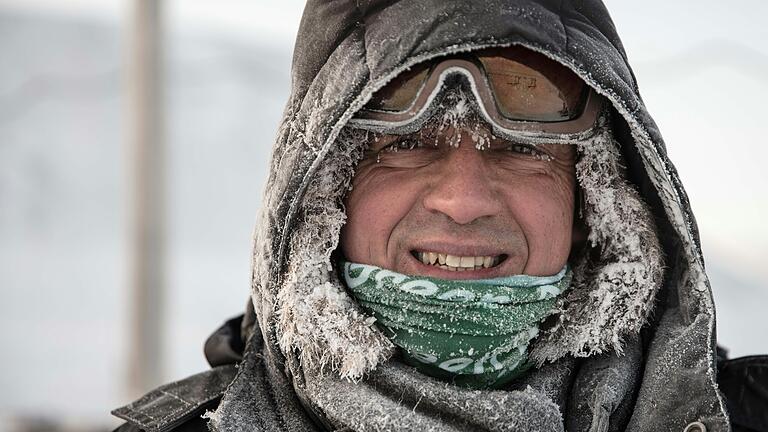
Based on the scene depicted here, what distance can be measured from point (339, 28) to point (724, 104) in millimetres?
4157

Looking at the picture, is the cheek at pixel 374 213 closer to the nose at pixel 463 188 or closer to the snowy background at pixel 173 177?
the nose at pixel 463 188

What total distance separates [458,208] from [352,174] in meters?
0.26

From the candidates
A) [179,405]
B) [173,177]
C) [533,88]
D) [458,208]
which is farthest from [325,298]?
[173,177]

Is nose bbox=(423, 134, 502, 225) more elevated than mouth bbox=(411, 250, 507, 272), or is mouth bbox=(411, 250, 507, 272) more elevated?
nose bbox=(423, 134, 502, 225)

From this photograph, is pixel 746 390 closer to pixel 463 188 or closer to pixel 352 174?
pixel 463 188

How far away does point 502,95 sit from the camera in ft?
5.47

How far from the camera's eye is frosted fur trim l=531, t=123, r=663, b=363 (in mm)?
1784

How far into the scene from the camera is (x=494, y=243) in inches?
67.1

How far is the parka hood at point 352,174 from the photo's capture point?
1.60 m

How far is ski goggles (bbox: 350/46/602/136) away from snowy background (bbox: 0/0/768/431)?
2.92 meters

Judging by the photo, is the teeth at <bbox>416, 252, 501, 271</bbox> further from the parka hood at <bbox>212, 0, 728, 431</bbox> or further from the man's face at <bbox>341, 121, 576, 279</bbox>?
the parka hood at <bbox>212, 0, 728, 431</bbox>

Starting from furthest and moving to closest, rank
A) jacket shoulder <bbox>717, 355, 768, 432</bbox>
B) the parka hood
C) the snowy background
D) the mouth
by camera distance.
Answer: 1. the snowy background
2. jacket shoulder <bbox>717, 355, 768, 432</bbox>
3. the mouth
4. the parka hood

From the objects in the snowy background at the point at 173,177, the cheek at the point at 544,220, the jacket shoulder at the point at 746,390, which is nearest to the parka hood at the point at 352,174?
the cheek at the point at 544,220

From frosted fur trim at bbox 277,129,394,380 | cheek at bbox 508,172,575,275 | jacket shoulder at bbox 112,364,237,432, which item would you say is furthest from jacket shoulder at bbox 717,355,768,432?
jacket shoulder at bbox 112,364,237,432
